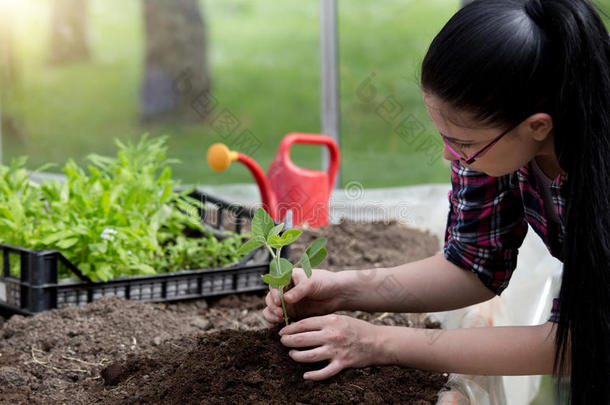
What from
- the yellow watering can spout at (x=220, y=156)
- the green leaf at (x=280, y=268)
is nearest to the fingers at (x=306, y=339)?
the green leaf at (x=280, y=268)

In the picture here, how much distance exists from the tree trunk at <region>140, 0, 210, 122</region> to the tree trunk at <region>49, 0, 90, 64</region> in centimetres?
54

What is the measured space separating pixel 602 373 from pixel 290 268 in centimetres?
52

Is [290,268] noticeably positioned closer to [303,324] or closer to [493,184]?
[303,324]

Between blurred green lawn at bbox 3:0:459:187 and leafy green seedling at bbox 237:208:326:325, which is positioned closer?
leafy green seedling at bbox 237:208:326:325

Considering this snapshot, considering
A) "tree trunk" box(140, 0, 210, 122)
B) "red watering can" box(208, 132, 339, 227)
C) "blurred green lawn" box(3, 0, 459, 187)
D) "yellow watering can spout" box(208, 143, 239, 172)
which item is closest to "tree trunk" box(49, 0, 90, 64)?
"blurred green lawn" box(3, 0, 459, 187)

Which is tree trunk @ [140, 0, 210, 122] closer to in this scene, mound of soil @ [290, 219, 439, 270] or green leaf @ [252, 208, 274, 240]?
mound of soil @ [290, 219, 439, 270]

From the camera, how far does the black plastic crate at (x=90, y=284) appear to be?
1626 mm

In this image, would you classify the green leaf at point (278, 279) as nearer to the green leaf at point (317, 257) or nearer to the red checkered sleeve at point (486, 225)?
the green leaf at point (317, 257)

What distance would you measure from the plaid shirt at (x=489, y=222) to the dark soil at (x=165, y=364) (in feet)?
0.87

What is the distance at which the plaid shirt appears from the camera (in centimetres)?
135

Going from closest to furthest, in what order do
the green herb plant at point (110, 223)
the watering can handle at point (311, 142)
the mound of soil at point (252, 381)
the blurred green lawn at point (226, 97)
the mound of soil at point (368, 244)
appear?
1. the mound of soil at point (252, 381)
2. the green herb plant at point (110, 223)
3. the mound of soil at point (368, 244)
4. the watering can handle at point (311, 142)
5. the blurred green lawn at point (226, 97)

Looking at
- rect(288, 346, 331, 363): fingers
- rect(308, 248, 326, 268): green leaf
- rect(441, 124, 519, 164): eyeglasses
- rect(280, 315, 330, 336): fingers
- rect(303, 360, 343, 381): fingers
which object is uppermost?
rect(441, 124, 519, 164): eyeglasses

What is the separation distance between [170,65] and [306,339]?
561 centimetres

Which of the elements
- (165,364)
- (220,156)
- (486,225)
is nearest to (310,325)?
(165,364)
